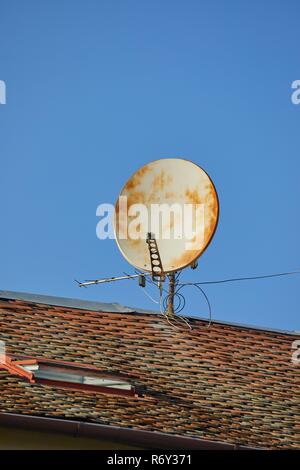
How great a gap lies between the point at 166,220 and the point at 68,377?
494 centimetres

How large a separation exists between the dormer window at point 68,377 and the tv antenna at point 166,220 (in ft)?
11.6

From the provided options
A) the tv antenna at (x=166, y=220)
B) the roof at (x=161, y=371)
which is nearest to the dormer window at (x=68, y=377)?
the roof at (x=161, y=371)

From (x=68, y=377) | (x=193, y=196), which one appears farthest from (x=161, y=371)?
(x=193, y=196)

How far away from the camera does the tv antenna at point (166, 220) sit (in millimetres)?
21281

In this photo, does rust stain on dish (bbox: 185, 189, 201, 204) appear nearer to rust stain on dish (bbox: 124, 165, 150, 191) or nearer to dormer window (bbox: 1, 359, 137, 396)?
rust stain on dish (bbox: 124, 165, 150, 191)

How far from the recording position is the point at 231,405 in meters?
18.3

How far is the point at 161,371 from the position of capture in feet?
62.1

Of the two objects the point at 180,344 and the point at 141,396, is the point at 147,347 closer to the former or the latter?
the point at 180,344

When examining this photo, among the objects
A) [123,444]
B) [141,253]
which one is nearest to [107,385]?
[123,444]

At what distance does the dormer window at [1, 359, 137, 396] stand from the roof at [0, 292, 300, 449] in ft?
0.36

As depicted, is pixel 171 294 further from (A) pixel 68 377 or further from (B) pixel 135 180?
(A) pixel 68 377

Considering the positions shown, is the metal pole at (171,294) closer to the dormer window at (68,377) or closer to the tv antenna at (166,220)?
the tv antenna at (166,220)
